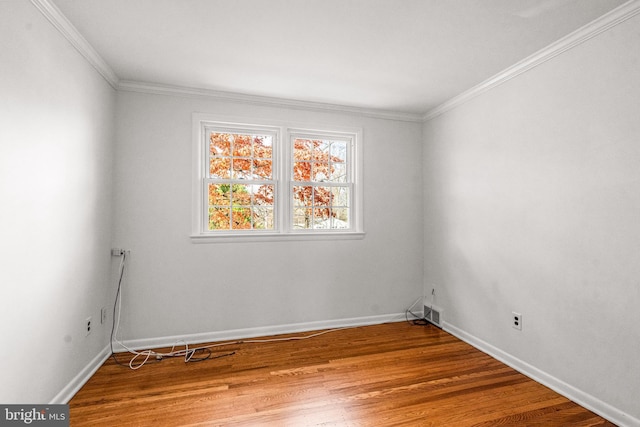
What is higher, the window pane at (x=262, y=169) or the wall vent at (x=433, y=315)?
the window pane at (x=262, y=169)

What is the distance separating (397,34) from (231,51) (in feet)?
4.15

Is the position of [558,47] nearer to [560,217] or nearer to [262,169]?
[560,217]

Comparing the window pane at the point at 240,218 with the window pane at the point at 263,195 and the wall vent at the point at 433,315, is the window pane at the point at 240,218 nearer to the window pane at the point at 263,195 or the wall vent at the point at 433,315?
the window pane at the point at 263,195

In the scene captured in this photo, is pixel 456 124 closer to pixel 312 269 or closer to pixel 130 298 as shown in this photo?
pixel 312 269

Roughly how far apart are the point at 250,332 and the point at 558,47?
12.1 feet

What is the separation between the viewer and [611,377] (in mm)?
2029

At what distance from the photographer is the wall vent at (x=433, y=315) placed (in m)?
3.68

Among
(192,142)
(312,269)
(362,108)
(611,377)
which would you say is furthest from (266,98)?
(611,377)

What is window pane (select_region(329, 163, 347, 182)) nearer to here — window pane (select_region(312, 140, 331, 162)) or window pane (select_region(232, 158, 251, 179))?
window pane (select_region(312, 140, 331, 162))

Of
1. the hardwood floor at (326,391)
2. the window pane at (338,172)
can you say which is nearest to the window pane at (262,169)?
the window pane at (338,172)

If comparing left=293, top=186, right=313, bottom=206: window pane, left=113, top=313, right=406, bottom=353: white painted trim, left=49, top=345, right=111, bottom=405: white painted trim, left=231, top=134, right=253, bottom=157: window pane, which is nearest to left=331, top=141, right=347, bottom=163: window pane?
left=293, top=186, right=313, bottom=206: window pane

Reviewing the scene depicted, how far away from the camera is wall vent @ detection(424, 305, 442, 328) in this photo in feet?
12.1

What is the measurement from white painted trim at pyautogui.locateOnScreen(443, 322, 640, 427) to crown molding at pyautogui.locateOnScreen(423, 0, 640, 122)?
8.00ft

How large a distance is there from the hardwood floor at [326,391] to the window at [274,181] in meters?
1.24
